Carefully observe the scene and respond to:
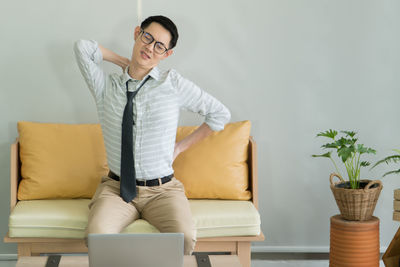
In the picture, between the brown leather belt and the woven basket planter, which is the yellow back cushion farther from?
the woven basket planter

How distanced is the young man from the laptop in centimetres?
74

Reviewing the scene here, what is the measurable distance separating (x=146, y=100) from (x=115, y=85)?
0.18 metres

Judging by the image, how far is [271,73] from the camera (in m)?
3.37

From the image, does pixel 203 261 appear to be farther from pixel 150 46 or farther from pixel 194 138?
pixel 150 46

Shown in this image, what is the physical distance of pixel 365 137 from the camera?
3.44 metres

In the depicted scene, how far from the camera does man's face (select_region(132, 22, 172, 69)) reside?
2.75 m

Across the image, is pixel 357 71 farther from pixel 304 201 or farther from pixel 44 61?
pixel 44 61

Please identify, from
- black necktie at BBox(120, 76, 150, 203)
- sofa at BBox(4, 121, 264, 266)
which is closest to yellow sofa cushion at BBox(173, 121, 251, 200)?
sofa at BBox(4, 121, 264, 266)

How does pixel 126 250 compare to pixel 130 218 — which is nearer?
pixel 126 250

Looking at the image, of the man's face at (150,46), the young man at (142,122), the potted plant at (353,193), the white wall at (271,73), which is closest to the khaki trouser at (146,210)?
the young man at (142,122)

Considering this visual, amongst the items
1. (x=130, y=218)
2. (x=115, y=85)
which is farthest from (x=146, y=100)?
(x=130, y=218)

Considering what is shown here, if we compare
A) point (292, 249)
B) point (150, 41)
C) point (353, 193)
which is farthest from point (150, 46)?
point (292, 249)

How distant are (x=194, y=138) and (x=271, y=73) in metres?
0.70

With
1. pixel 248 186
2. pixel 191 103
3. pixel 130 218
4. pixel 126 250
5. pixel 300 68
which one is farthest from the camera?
pixel 300 68
